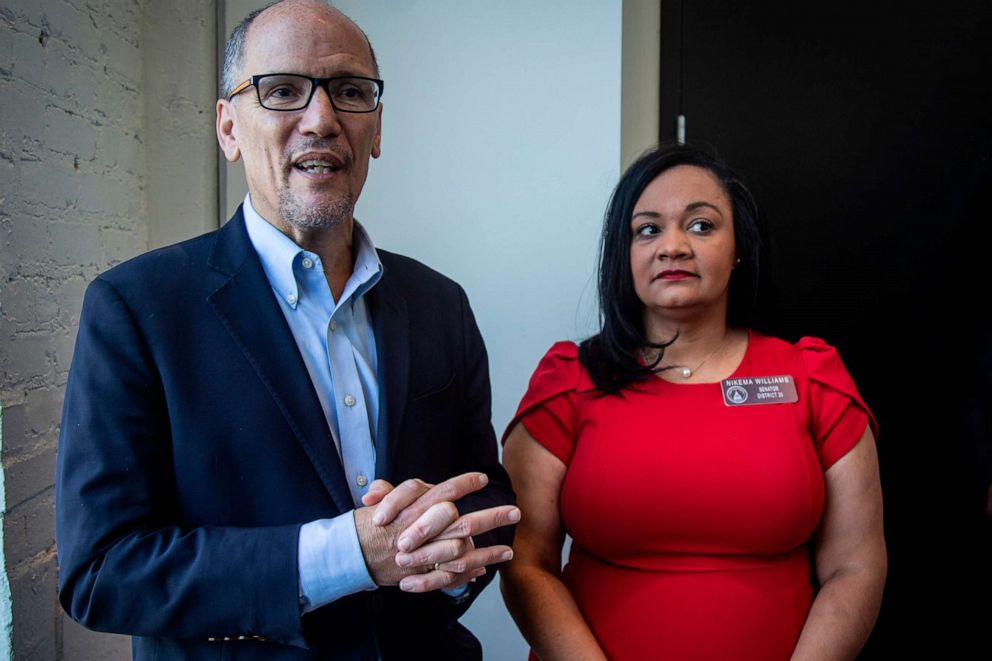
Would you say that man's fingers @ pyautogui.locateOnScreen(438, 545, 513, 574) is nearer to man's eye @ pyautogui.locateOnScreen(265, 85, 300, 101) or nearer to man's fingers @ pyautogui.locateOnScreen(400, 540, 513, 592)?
man's fingers @ pyautogui.locateOnScreen(400, 540, 513, 592)

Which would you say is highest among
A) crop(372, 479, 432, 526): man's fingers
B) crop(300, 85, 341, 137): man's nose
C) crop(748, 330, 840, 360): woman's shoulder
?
crop(300, 85, 341, 137): man's nose

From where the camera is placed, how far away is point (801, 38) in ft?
7.50

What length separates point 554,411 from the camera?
164 cm

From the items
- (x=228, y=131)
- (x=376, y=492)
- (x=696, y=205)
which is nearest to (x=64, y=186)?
(x=228, y=131)

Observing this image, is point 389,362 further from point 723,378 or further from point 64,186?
point 64,186

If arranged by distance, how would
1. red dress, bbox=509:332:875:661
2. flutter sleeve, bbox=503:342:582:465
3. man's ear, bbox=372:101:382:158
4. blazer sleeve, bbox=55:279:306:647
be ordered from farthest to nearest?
flutter sleeve, bbox=503:342:582:465, red dress, bbox=509:332:875:661, man's ear, bbox=372:101:382:158, blazer sleeve, bbox=55:279:306:647

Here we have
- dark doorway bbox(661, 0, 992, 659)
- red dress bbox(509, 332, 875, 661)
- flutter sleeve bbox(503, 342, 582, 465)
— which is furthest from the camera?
dark doorway bbox(661, 0, 992, 659)

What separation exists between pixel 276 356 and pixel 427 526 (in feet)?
1.08

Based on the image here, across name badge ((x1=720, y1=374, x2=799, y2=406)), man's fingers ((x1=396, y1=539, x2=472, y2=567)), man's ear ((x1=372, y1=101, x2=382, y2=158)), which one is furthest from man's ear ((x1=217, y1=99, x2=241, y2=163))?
name badge ((x1=720, y1=374, x2=799, y2=406))

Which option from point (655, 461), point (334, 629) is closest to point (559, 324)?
point (655, 461)

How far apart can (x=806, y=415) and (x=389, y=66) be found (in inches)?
56.8

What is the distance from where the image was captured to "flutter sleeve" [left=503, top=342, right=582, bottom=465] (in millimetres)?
1622

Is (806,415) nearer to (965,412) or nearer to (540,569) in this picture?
(540,569)

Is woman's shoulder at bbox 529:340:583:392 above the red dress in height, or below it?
above
